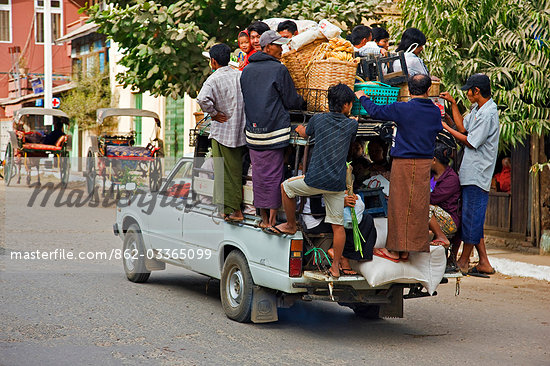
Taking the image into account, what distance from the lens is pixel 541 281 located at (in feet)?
34.2

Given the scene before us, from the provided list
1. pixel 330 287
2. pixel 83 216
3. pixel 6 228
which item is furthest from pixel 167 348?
pixel 83 216

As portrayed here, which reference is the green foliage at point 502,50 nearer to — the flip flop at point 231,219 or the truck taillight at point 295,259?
the flip flop at point 231,219

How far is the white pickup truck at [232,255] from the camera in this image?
258 inches

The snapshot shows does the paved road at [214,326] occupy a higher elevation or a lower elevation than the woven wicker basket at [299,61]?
lower

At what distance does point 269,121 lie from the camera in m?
6.87

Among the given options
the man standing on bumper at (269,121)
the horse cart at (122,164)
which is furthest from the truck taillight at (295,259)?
the horse cart at (122,164)

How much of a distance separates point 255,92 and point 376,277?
6.79ft

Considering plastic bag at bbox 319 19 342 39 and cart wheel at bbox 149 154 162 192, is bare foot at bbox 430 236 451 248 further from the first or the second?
cart wheel at bbox 149 154 162 192

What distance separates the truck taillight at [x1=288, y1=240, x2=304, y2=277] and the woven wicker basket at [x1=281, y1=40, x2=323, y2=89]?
1655 mm

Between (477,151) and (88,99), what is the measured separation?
29.2 metres

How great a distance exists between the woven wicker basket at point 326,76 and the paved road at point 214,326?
2.23 meters

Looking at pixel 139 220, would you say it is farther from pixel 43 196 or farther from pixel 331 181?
pixel 43 196

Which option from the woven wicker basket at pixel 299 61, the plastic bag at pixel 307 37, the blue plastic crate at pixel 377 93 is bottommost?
the blue plastic crate at pixel 377 93

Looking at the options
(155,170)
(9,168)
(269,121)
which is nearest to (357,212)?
(269,121)
